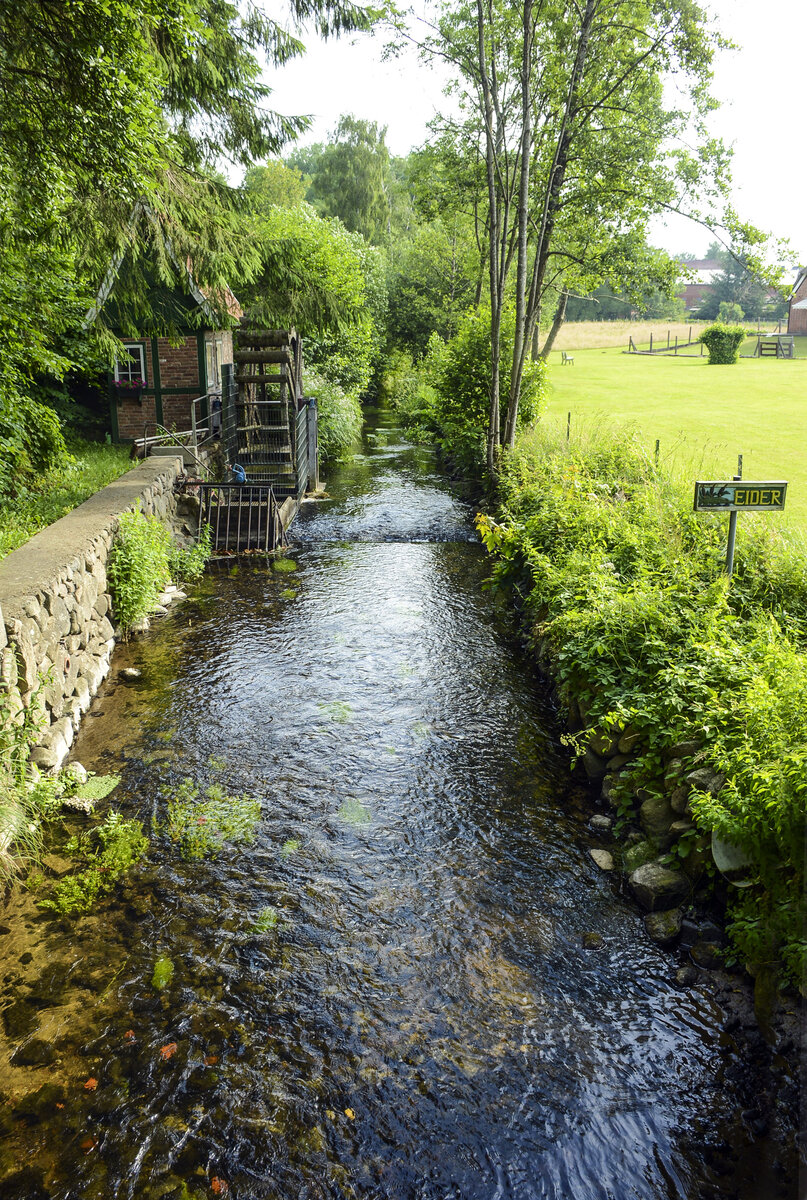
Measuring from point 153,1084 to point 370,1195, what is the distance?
1.07 metres

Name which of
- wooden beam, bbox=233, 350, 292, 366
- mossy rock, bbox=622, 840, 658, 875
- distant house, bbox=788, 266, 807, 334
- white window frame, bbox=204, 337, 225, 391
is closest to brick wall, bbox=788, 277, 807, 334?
distant house, bbox=788, 266, 807, 334

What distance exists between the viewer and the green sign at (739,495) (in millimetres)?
5363

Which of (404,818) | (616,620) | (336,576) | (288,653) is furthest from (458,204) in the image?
(404,818)

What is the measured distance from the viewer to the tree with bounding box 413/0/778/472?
1392cm

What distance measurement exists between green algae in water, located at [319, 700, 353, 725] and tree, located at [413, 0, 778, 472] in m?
9.49

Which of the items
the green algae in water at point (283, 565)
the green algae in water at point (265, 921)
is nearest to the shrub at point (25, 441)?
→ the green algae in water at point (283, 565)

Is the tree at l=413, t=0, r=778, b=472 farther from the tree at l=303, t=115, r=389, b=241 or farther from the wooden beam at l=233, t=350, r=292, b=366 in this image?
the tree at l=303, t=115, r=389, b=241

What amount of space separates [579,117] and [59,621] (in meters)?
16.2

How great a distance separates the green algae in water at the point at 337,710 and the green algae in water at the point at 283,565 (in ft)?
14.9

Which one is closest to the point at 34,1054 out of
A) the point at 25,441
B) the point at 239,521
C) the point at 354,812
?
the point at 354,812

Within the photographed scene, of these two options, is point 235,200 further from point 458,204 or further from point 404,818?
point 458,204

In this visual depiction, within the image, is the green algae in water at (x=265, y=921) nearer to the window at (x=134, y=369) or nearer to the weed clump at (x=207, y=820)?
the weed clump at (x=207, y=820)

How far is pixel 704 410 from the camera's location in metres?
20.1

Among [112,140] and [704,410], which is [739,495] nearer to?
[112,140]
